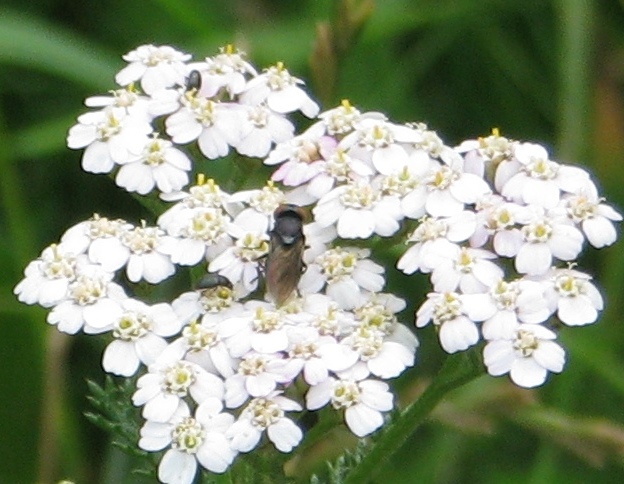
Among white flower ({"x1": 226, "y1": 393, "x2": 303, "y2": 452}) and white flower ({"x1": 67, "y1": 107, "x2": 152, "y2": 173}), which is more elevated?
white flower ({"x1": 67, "y1": 107, "x2": 152, "y2": 173})

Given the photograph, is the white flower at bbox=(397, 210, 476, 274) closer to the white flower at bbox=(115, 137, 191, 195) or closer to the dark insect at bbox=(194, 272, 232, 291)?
the dark insect at bbox=(194, 272, 232, 291)

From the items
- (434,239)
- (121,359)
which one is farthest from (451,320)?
(121,359)

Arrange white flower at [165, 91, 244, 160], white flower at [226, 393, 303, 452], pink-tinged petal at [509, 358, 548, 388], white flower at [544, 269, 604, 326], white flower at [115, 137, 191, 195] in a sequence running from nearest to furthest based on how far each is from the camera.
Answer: white flower at [226, 393, 303, 452] → pink-tinged petal at [509, 358, 548, 388] → white flower at [544, 269, 604, 326] → white flower at [115, 137, 191, 195] → white flower at [165, 91, 244, 160]

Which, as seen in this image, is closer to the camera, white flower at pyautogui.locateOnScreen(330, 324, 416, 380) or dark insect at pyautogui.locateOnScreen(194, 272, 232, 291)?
white flower at pyautogui.locateOnScreen(330, 324, 416, 380)

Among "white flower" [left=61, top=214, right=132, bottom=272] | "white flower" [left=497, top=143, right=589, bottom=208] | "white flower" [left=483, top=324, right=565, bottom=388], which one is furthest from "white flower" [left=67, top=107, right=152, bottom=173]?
"white flower" [left=483, top=324, right=565, bottom=388]

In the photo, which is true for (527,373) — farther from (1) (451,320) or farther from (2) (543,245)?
(2) (543,245)

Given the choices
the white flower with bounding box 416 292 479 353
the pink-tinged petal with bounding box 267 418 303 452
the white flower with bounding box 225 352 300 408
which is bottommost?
the pink-tinged petal with bounding box 267 418 303 452

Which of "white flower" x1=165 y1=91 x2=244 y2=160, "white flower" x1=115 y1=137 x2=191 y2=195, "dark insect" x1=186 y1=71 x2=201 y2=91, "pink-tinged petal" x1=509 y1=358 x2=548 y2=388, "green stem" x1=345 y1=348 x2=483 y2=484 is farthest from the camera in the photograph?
"dark insect" x1=186 y1=71 x2=201 y2=91
